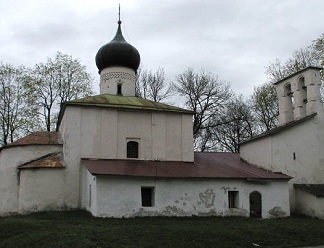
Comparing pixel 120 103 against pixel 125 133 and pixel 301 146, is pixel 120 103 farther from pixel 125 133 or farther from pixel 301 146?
pixel 301 146

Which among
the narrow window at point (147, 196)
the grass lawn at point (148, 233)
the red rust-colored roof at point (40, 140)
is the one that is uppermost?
the red rust-colored roof at point (40, 140)

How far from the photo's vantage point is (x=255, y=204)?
1747 centimetres

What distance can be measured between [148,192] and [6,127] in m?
17.0

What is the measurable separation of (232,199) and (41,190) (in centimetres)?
846

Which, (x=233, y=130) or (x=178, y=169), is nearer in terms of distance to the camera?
(x=178, y=169)

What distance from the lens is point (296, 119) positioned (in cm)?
2025

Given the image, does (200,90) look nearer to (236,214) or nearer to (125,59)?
(125,59)

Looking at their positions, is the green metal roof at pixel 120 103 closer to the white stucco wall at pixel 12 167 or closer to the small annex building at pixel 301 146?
the white stucco wall at pixel 12 167

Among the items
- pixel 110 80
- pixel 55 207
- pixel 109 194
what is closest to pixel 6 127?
pixel 110 80

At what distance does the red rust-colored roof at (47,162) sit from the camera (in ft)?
56.0

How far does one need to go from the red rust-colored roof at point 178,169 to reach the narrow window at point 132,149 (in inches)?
23.0

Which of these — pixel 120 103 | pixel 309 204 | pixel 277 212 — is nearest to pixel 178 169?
pixel 120 103

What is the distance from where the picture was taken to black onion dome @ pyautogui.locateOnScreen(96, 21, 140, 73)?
848 inches

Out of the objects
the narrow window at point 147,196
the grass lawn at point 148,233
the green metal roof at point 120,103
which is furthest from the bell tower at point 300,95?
the narrow window at point 147,196
